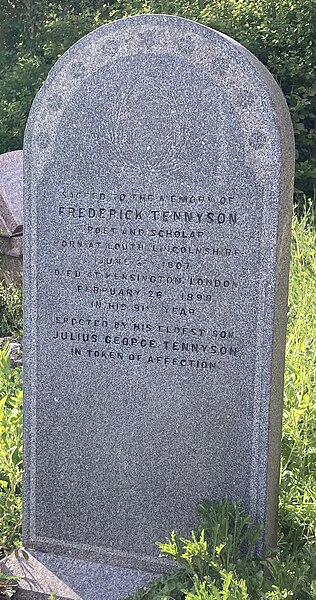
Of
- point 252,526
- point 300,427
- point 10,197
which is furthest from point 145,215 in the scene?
point 10,197

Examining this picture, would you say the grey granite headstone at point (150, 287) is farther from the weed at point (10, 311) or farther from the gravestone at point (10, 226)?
the gravestone at point (10, 226)

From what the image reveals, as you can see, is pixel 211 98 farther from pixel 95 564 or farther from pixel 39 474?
pixel 95 564

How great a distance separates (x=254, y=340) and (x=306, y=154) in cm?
568

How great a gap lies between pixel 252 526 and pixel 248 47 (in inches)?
239

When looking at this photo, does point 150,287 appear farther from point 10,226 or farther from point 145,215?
point 10,226

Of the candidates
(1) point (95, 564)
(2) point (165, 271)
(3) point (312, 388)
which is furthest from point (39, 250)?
(3) point (312, 388)

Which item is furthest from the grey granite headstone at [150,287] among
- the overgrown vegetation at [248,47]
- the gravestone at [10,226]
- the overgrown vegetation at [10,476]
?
the overgrown vegetation at [248,47]

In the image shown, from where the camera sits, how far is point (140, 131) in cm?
274

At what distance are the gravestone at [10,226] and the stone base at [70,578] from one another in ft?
10.5

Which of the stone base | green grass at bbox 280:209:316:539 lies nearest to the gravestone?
green grass at bbox 280:209:316:539

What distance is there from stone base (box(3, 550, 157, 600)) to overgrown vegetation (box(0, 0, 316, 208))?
17.4ft

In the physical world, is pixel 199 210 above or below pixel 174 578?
above

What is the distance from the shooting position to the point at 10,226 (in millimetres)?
5934

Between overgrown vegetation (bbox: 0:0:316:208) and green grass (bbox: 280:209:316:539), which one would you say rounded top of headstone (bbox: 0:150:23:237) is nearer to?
green grass (bbox: 280:209:316:539)
